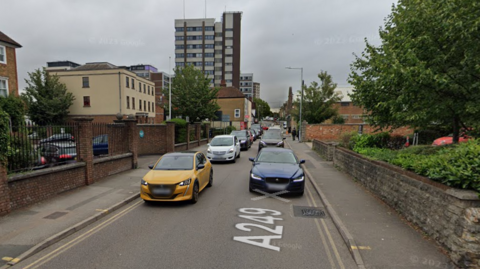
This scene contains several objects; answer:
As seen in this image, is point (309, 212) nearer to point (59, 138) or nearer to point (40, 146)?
point (40, 146)

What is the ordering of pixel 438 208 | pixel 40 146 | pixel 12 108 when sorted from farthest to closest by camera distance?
pixel 12 108 → pixel 40 146 → pixel 438 208

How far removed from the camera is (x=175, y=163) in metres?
7.84

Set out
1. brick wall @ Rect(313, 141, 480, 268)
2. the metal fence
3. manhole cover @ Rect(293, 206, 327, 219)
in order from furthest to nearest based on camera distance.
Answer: the metal fence → manhole cover @ Rect(293, 206, 327, 219) → brick wall @ Rect(313, 141, 480, 268)

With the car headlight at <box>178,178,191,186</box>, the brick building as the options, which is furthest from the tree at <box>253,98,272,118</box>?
the car headlight at <box>178,178,191,186</box>

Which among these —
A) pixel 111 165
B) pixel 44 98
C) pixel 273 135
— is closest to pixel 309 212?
pixel 111 165

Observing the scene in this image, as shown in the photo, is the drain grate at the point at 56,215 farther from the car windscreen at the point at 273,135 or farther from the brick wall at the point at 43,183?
the car windscreen at the point at 273,135

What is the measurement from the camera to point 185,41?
240 feet

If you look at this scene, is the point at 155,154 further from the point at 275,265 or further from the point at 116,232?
the point at 275,265

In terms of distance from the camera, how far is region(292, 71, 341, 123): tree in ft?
102

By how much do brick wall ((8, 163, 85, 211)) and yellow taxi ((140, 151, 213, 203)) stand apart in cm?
287

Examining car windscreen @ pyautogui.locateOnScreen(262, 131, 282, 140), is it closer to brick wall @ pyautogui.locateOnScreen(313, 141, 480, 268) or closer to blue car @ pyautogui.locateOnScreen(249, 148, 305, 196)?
blue car @ pyautogui.locateOnScreen(249, 148, 305, 196)

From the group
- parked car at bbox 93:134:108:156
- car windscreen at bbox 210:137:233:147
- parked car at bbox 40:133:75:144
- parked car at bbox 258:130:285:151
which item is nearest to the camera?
parked car at bbox 40:133:75:144

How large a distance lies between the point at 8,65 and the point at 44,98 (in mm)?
9540

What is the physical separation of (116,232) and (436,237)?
6118mm
